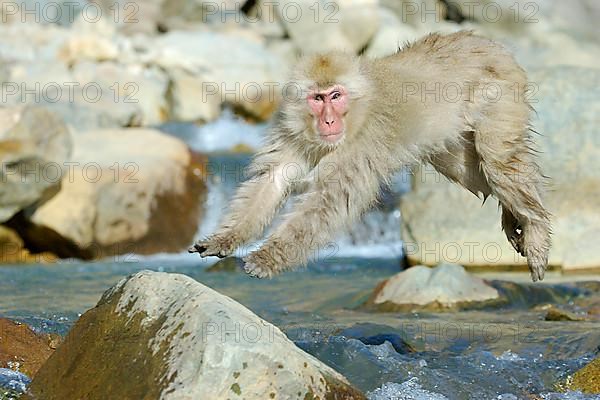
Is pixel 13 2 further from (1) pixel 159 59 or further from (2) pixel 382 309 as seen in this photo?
(2) pixel 382 309

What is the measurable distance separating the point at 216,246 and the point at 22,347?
1151 mm

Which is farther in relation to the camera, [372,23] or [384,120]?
[372,23]

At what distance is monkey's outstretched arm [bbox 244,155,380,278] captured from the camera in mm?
4684

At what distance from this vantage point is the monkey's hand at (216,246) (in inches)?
186

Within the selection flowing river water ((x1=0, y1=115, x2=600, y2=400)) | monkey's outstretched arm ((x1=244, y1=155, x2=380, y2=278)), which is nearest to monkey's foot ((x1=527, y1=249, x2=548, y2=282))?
flowing river water ((x1=0, y1=115, x2=600, y2=400))

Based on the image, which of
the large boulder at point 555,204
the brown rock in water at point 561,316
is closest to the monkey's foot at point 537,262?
the brown rock in water at point 561,316

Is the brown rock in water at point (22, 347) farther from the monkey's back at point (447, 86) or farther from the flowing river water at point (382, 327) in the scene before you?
the monkey's back at point (447, 86)

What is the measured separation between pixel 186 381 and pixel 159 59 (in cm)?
1402

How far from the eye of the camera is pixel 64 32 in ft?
59.6

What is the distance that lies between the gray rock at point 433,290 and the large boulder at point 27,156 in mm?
4192

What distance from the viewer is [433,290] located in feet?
24.2

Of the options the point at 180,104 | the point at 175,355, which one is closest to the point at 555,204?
the point at 175,355

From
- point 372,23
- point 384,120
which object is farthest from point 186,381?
point 372,23

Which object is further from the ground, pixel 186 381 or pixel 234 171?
pixel 186 381
